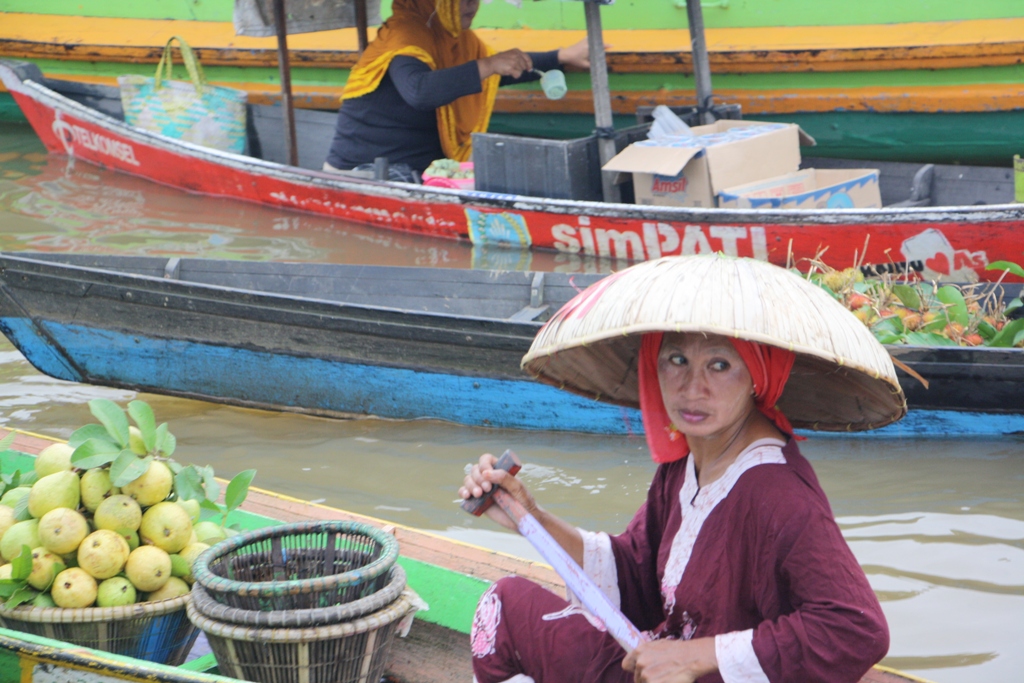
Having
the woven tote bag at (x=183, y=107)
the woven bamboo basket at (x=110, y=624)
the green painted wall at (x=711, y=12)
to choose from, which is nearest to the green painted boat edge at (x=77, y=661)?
the woven bamboo basket at (x=110, y=624)

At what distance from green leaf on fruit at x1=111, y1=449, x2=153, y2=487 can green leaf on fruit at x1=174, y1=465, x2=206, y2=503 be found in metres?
0.11

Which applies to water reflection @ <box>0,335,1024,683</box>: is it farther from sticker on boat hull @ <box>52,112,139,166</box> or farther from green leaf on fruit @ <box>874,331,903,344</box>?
sticker on boat hull @ <box>52,112,139,166</box>

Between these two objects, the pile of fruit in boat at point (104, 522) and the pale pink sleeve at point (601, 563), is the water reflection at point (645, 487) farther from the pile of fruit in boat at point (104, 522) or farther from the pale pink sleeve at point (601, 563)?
the pile of fruit in boat at point (104, 522)

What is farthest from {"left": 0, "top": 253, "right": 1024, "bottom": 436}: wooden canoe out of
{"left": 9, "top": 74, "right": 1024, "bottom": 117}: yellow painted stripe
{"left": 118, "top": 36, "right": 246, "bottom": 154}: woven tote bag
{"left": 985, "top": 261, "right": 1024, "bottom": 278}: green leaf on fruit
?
{"left": 9, "top": 74, "right": 1024, "bottom": 117}: yellow painted stripe

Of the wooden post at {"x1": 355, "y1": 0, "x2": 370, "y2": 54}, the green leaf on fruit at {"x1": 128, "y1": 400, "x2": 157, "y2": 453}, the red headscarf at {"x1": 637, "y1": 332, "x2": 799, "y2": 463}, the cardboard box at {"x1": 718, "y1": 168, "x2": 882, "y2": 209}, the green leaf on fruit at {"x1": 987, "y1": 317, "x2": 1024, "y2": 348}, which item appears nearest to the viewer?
the red headscarf at {"x1": 637, "y1": 332, "x2": 799, "y2": 463}

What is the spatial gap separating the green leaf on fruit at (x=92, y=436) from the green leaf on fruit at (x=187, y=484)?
131 mm

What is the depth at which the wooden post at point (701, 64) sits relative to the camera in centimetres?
621

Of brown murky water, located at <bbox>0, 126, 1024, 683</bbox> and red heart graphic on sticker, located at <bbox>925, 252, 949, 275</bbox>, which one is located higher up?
red heart graphic on sticker, located at <bbox>925, 252, 949, 275</bbox>

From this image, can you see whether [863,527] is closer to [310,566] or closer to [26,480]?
[310,566]

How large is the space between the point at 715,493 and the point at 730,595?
153 mm

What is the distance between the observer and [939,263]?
4.73 metres

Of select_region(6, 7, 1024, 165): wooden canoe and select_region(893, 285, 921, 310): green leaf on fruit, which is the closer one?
select_region(893, 285, 921, 310): green leaf on fruit

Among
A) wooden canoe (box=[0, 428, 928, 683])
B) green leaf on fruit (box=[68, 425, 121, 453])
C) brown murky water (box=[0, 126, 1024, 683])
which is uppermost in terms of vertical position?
green leaf on fruit (box=[68, 425, 121, 453])

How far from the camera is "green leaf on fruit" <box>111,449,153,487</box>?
1.96 m
